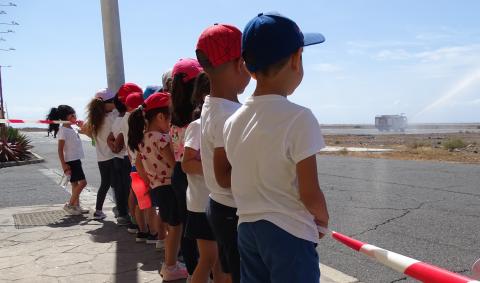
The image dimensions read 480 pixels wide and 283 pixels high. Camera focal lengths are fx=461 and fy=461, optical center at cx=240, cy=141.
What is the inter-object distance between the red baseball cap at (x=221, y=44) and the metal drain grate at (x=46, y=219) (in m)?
4.33

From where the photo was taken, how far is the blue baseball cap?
5.87ft

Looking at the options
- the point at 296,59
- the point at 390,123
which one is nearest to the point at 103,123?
the point at 296,59

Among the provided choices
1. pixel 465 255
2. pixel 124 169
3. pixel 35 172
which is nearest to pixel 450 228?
pixel 465 255

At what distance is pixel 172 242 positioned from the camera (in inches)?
142

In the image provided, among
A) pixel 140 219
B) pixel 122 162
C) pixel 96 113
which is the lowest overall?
pixel 140 219

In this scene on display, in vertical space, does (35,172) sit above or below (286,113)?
below

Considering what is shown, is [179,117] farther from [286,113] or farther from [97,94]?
[97,94]

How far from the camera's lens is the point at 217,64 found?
7.85ft

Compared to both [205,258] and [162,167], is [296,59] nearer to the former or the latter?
[205,258]

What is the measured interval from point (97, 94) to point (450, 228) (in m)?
4.62

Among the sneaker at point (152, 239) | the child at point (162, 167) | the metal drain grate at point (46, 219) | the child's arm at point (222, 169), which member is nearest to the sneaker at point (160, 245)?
the sneaker at point (152, 239)

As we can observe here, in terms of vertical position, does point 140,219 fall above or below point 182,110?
below

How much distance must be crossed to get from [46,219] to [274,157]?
5440 millimetres

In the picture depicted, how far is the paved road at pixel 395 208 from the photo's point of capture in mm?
4574
